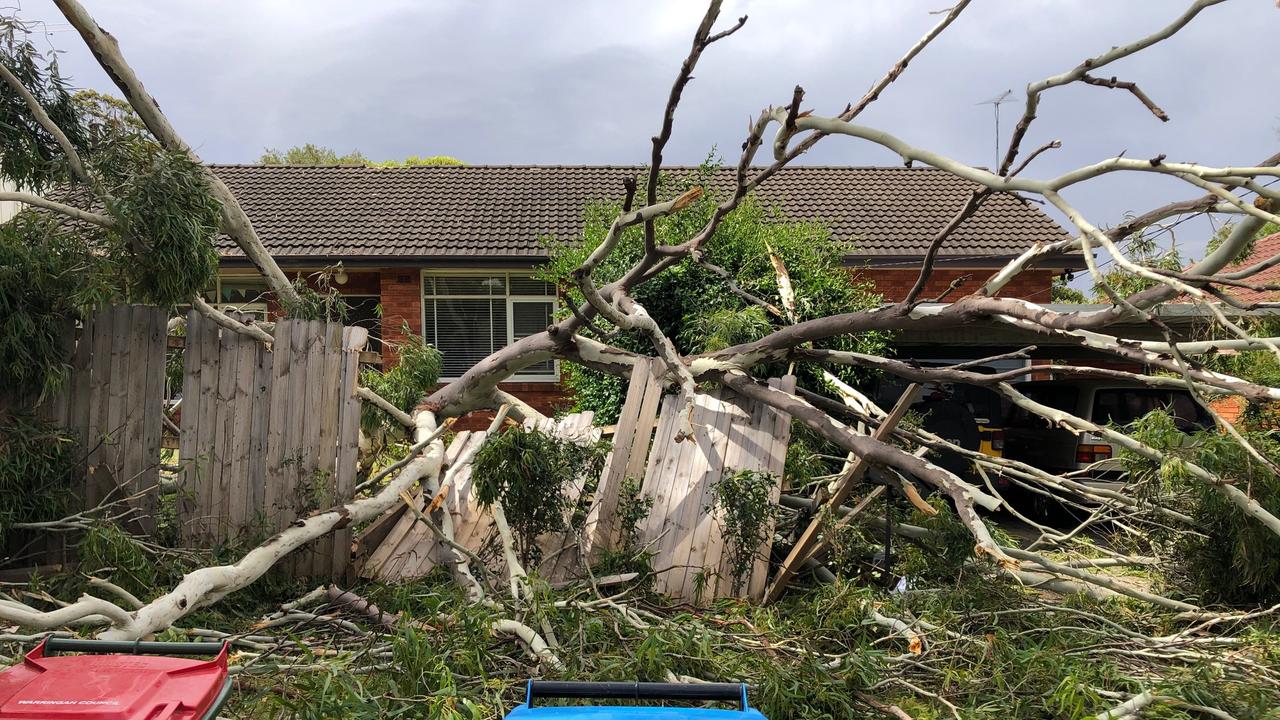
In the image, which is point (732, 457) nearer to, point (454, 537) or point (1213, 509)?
point (454, 537)

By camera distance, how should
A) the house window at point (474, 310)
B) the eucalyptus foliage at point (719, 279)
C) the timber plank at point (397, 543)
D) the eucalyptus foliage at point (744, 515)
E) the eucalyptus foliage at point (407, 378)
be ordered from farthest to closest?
the house window at point (474, 310)
the eucalyptus foliage at point (719, 279)
the eucalyptus foliage at point (407, 378)
the timber plank at point (397, 543)
the eucalyptus foliage at point (744, 515)

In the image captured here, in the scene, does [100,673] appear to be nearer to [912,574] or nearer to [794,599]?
[794,599]

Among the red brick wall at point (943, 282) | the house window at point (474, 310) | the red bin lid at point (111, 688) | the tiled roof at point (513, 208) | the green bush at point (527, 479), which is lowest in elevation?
the red bin lid at point (111, 688)

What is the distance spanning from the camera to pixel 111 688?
2.71 metres

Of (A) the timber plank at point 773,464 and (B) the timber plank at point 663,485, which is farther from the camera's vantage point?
(B) the timber plank at point 663,485

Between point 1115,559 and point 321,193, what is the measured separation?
15.3 m

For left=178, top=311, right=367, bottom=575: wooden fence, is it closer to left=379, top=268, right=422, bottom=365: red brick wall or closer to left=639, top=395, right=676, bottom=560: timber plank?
left=639, top=395, right=676, bottom=560: timber plank

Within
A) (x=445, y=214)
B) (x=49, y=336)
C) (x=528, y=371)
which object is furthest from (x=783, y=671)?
(x=445, y=214)

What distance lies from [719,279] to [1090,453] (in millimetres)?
4660

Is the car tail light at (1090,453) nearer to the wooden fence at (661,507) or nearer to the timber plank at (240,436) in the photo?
the wooden fence at (661,507)

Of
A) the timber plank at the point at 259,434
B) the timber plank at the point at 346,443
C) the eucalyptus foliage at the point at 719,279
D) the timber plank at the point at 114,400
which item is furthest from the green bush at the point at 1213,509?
the timber plank at the point at 114,400

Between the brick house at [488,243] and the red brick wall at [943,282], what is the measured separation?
1.0 inches

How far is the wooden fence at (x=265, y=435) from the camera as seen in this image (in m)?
5.79

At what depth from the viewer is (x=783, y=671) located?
13.5 ft
